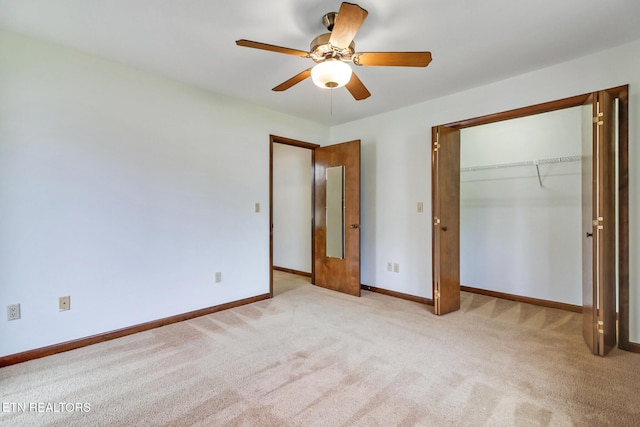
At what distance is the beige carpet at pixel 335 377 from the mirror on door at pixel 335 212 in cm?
129

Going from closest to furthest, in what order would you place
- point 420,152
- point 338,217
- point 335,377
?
point 335,377 < point 420,152 < point 338,217

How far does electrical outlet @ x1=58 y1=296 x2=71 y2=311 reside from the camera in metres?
2.34

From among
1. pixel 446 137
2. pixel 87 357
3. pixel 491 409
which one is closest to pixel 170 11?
pixel 87 357

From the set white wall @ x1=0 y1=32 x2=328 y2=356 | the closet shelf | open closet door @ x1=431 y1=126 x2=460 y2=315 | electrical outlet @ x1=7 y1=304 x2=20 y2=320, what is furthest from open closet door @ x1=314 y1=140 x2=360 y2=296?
electrical outlet @ x1=7 y1=304 x2=20 y2=320

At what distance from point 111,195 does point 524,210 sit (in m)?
4.36

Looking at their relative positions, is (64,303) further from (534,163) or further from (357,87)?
(534,163)

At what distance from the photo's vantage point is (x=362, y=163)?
4227mm

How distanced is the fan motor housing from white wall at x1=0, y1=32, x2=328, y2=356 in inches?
65.6

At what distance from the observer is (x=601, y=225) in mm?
2209

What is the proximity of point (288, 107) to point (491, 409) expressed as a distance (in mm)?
3384

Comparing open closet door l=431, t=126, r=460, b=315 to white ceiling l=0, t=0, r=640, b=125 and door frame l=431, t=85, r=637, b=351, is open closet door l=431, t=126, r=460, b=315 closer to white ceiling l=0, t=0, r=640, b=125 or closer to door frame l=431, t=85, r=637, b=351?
white ceiling l=0, t=0, r=640, b=125

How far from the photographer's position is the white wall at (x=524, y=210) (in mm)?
3352

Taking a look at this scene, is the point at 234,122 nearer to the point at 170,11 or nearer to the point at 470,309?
the point at 170,11

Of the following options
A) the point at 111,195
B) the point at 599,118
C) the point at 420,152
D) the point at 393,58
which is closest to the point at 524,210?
the point at 420,152
